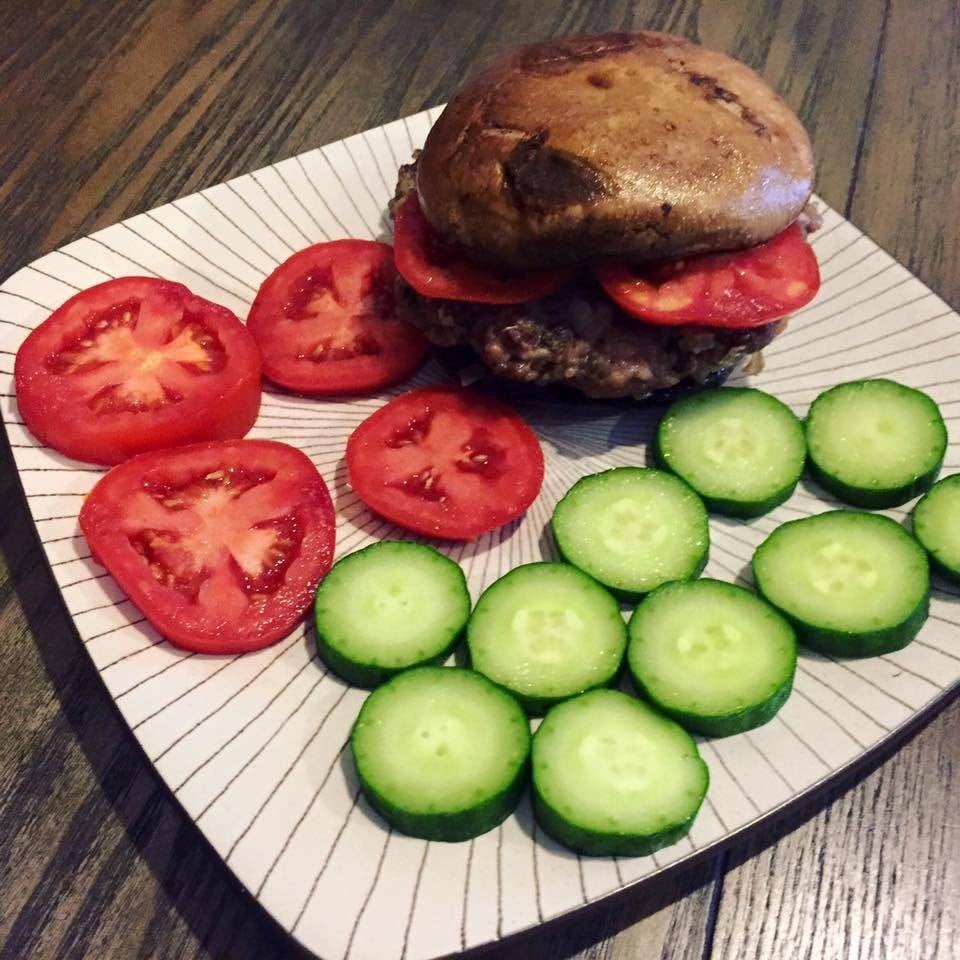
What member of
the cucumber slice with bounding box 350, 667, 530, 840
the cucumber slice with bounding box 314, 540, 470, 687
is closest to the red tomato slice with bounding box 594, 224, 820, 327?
the cucumber slice with bounding box 314, 540, 470, 687

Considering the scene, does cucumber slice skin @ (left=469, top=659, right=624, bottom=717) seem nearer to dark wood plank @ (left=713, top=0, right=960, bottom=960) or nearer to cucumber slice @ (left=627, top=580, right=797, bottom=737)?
cucumber slice @ (left=627, top=580, right=797, bottom=737)

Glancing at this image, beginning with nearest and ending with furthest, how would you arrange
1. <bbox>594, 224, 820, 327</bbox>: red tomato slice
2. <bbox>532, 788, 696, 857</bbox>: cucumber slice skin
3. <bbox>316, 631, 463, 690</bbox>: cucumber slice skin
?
<bbox>532, 788, 696, 857</bbox>: cucumber slice skin → <bbox>316, 631, 463, 690</bbox>: cucumber slice skin → <bbox>594, 224, 820, 327</bbox>: red tomato slice

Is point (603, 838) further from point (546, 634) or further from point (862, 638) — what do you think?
point (862, 638)

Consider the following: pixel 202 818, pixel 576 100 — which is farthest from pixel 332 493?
pixel 576 100

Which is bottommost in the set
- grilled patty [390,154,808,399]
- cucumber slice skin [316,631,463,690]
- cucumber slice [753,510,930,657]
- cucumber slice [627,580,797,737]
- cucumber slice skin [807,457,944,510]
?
cucumber slice skin [807,457,944,510]

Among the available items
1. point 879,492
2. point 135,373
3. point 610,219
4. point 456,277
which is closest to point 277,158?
point 135,373

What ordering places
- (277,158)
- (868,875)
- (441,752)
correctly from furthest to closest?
(277,158) → (868,875) → (441,752)

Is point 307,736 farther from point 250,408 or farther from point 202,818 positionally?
Result: point 250,408
